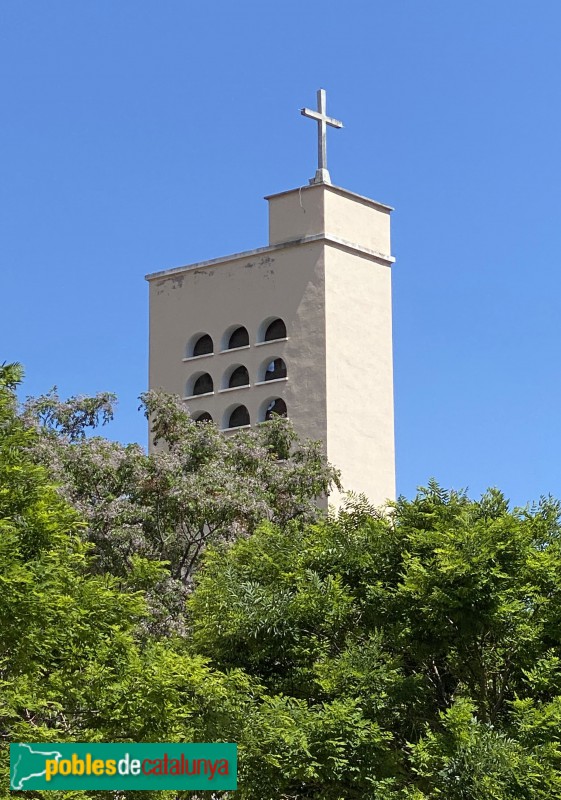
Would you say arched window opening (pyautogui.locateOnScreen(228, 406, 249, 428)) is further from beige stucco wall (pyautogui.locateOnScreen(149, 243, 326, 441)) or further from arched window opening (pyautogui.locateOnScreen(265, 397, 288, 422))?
arched window opening (pyautogui.locateOnScreen(265, 397, 288, 422))

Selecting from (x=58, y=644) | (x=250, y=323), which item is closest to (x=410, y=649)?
(x=58, y=644)

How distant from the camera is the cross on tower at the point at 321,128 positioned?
138 feet

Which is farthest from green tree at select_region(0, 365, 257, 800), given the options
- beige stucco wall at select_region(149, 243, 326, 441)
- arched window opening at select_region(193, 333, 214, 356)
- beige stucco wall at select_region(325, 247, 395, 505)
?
arched window opening at select_region(193, 333, 214, 356)

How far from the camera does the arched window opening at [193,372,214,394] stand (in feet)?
145

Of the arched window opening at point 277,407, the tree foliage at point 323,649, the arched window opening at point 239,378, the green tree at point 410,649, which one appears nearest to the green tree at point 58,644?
the tree foliage at point 323,649

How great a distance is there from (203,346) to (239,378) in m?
1.64

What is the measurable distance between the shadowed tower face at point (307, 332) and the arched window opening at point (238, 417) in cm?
4

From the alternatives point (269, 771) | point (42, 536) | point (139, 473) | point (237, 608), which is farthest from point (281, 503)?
point (42, 536)

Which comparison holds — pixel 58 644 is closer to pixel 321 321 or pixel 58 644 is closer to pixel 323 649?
pixel 323 649

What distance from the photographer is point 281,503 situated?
31.1 meters

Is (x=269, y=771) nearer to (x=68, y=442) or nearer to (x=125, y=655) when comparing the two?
(x=125, y=655)

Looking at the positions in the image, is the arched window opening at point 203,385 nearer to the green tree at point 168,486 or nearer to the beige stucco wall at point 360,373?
the beige stucco wall at point 360,373

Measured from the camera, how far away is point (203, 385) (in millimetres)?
44500

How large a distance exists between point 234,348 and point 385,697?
24138 millimetres
